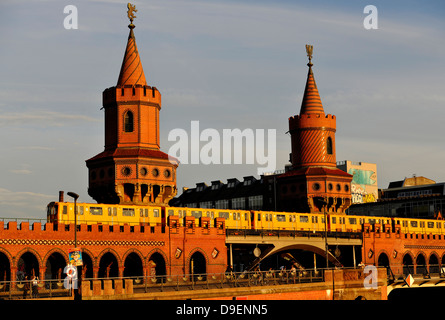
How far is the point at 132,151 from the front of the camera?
87562mm

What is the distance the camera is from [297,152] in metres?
111

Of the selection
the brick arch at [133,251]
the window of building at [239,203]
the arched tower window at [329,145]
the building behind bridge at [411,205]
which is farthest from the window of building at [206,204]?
the brick arch at [133,251]

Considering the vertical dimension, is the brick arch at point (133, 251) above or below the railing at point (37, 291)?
above

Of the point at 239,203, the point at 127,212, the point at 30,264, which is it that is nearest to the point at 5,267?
the point at 30,264

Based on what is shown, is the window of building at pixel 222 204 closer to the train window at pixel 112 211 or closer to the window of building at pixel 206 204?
the window of building at pixel 206 204

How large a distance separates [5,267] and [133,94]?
28.3 metres

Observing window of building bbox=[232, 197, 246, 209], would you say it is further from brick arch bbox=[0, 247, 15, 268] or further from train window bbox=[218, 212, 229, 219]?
brick arch bbox=[0, 247, 15, 268]

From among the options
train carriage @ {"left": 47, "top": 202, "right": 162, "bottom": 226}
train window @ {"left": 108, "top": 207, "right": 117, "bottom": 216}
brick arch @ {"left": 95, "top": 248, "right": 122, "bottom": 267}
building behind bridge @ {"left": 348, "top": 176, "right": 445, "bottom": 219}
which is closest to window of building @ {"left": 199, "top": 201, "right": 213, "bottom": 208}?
building behind bridge @ {"left": 348, "top": 176, "right": 445, "bottom": 219}

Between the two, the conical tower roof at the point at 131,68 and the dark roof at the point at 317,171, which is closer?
the conical tower roof at the point at 131,68

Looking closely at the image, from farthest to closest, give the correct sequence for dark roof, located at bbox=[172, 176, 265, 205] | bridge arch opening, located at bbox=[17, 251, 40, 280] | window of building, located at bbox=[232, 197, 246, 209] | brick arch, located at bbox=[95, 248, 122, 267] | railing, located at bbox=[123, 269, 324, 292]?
window of building, located at bbox=[232, 197, 246, 209]
dark roof, located at bbox=[172, 176, 265, 205]
brick arch, located at bbox=[95, 248, 122, 267]
bridge arch opening, located at bbox=[17, 251, 40, 280]
railing, located at bbox=[123, 269, 324, 292]

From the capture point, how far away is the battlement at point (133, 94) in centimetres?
8994

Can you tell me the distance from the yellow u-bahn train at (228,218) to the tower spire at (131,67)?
1708 cm

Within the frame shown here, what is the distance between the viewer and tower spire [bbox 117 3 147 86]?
91438mm
